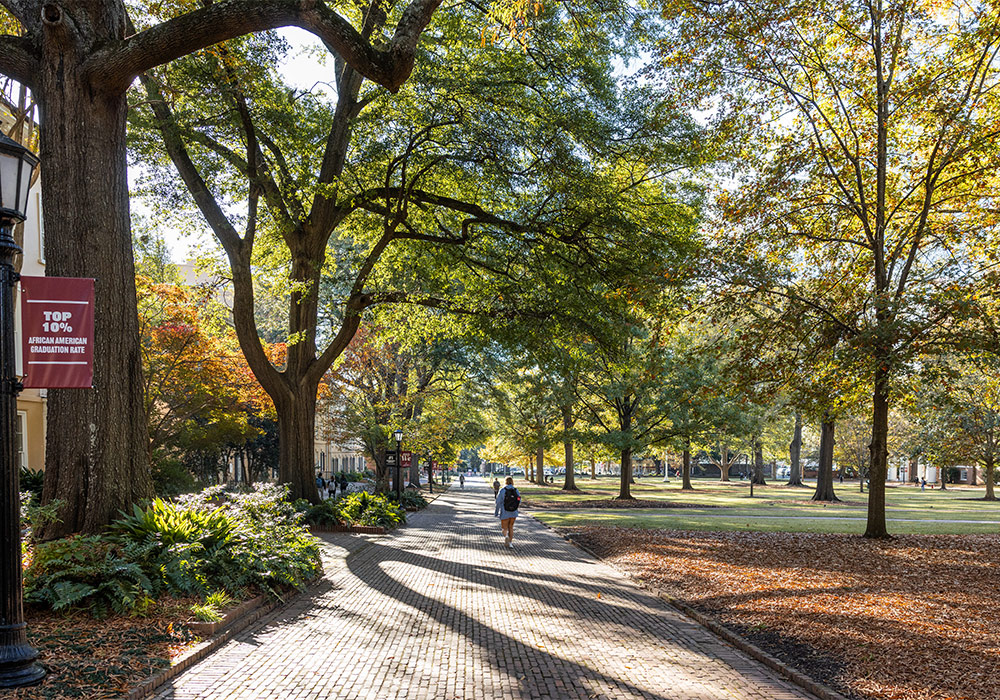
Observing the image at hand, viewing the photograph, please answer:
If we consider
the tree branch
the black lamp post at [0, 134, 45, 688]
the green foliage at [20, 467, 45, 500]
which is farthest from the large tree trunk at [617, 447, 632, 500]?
the black lamp post at [0, 134, 45, 688]

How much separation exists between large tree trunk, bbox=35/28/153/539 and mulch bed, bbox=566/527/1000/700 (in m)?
7.81

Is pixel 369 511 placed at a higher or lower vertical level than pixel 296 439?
lower

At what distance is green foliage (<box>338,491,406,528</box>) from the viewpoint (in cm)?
2092

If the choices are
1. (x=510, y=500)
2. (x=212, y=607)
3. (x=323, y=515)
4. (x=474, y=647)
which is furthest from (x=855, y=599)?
(x=323, y=515)

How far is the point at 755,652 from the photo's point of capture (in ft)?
25.4

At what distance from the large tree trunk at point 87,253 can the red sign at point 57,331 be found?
284 cm

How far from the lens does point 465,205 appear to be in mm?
18234

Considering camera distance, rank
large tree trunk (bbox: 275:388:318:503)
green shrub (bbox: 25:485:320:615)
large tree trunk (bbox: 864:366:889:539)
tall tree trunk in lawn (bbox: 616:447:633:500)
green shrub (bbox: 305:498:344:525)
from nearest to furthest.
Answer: green shrub (bbox: 25:485:320:615) < large tree trunk (bbox: 864:366:889:539) < large tree trunk (bbox: 275:388:318:503) < green shrub (bbox: 305:498:344:525) < tall tree trunk in lawn (bbox: 616:447:633:500)

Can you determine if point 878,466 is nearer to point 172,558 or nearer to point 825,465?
point 172,558

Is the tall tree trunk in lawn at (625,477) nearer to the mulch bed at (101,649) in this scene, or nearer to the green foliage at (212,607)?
the green foliage at (212,607)

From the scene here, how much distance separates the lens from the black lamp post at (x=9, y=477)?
17.6 ft

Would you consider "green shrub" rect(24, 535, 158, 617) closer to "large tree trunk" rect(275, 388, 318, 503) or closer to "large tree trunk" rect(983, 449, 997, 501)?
"large tree trunk" rect(275, 388, 318, 503)

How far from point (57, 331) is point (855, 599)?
1019cm

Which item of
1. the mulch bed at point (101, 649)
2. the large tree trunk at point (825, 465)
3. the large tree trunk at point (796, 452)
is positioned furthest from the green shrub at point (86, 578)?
the large tree trunk at point (796, 452)
